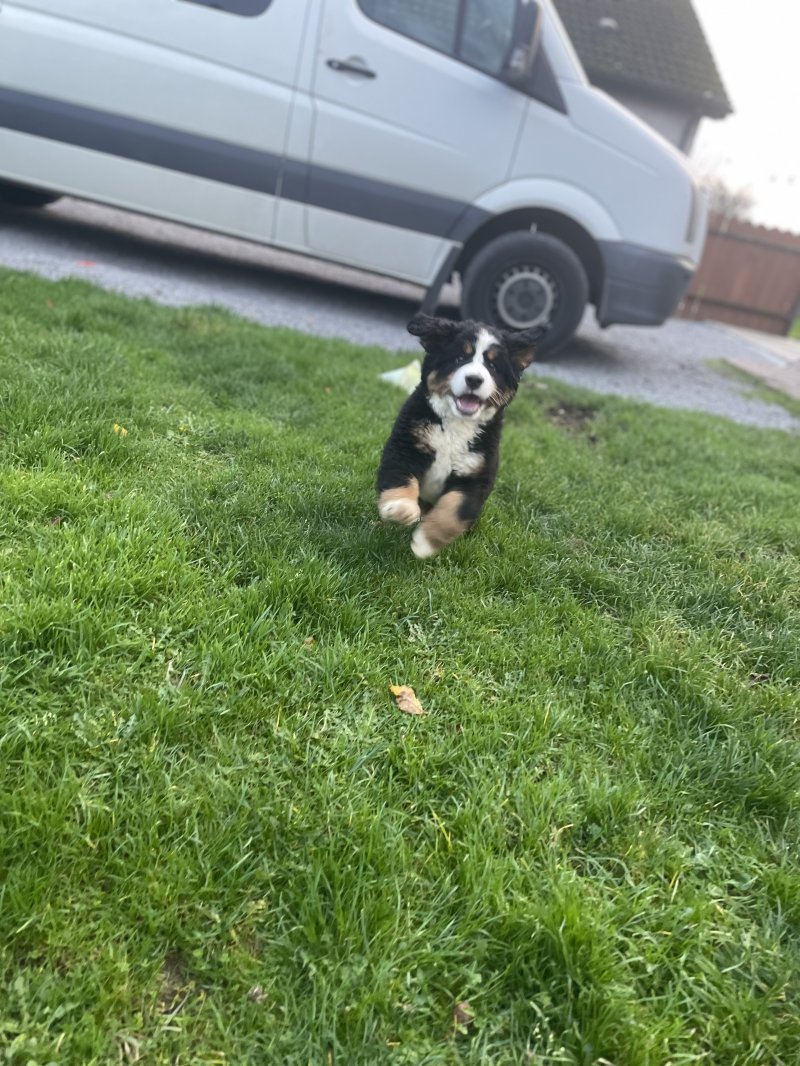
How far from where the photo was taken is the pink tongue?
2.71 metres

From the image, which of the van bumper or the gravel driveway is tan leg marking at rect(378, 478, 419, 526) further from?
the van bumper

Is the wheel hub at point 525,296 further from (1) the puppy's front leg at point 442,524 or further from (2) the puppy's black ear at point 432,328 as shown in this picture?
(1) the puppy's front leg at point 442,524

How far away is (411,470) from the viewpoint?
286cm

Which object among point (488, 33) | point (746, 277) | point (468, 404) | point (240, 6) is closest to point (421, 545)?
point (468, 404)

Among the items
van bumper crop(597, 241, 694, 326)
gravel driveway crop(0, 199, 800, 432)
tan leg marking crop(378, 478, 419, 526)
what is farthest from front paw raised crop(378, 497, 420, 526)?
van bumper crop(597, 241, 694, 326)

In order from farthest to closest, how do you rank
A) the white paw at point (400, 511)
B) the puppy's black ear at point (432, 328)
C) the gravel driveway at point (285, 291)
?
the gravel driveway at point (285, 291) → the puppy's black ear at point (432, 328) → the white paw at point (400, 511)

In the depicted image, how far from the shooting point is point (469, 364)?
270cm

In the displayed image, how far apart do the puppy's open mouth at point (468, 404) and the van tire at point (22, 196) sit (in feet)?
22.6

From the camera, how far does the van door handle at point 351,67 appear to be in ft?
19.0

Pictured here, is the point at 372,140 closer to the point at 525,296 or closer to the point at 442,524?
the point at 525,296

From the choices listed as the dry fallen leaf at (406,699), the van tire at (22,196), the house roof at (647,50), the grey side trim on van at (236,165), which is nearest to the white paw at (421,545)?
the dry fallen leaf at (406,699)

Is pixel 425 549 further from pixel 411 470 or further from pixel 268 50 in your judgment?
pixel 268 50

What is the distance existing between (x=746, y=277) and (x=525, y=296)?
10717mm

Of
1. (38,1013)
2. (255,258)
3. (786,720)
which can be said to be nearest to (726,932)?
(786,720)
